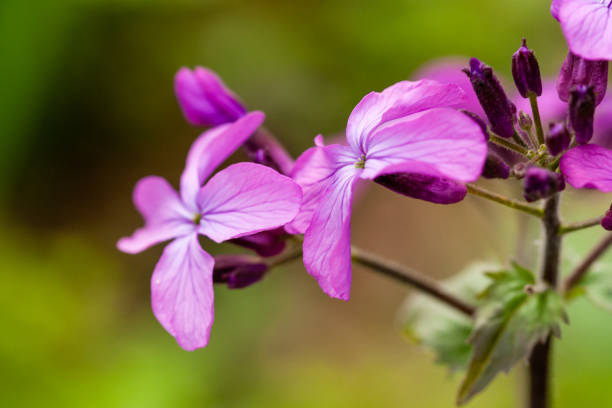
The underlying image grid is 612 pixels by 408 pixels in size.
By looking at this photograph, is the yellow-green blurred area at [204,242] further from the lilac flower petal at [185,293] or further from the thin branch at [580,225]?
the lilac flower petal at [185,293]

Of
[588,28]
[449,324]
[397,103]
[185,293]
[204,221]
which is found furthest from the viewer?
[449,324]

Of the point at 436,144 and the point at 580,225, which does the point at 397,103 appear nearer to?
the point at 436,144

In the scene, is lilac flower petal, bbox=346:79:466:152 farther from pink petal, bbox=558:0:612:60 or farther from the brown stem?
the brown stem

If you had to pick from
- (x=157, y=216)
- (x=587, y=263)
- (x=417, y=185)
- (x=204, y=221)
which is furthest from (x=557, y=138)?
(x=157, y=216)

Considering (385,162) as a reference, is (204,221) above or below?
below

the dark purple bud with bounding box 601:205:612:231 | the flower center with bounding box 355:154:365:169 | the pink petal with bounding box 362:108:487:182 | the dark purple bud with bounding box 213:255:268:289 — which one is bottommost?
the dark purple bud with bounding box 213:255:268:289

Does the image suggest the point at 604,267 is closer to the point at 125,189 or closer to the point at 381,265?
the point at 381,265

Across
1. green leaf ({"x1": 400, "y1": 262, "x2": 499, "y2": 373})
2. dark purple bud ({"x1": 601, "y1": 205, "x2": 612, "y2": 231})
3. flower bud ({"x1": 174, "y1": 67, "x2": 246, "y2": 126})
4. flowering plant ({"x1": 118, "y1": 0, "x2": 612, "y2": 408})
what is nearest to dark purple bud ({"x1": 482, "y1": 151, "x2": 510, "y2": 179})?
flowering plant ({"x1": 118, "y1": 0, "x2": 612, "y2": 408})
